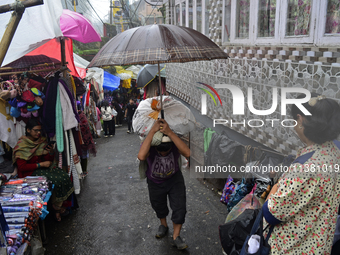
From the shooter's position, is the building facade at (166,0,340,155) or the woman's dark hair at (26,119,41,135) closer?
the building facade at (166,0,340,155)

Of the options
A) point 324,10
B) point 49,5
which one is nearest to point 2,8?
point 49,5

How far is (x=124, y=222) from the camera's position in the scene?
4.46 meters

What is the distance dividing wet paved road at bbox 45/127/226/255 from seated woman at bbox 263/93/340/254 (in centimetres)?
185

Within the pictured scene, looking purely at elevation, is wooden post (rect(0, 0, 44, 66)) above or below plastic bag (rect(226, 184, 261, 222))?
above

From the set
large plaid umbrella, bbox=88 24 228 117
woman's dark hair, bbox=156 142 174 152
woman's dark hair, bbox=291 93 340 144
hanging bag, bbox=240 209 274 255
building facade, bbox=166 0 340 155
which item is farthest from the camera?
woman's dark hair, bbox=156 142 174 152

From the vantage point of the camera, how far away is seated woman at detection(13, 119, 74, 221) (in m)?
4.13

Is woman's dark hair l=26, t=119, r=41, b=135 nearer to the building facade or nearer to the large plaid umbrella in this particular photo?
the large plaid umbrella

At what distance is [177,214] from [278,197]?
185 centimetres

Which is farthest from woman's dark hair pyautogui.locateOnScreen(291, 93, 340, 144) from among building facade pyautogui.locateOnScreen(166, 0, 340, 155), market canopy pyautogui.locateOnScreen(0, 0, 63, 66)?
market canopy pyautogui.locateOnScreen(0, 0, 63, 66)

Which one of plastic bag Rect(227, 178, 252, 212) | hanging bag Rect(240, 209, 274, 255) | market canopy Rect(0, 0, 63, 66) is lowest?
plastic bag Rect(227, 178, 252, 212)

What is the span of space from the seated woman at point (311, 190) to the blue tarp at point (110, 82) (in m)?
12.2

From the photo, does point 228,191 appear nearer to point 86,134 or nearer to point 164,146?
point 164,146

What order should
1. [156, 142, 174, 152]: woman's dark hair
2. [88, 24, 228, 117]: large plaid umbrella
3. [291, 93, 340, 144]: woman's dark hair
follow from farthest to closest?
1. [156, 142, 174, 152]: woman's dark hair
2. [88, 24, 228, 117]: large plaid umbrella
3. [291, 93, 340, 144]: woman's dark hair

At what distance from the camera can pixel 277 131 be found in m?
Result: 3.88
